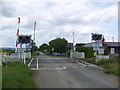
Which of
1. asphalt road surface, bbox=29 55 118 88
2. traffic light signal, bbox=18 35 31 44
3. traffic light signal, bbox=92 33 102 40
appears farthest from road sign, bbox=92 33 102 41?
asphalt road surface, bbox=29 55 118 88

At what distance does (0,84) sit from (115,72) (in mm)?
8367

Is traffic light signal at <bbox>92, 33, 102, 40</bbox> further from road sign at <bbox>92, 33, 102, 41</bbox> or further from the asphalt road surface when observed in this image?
the asphalt road surface

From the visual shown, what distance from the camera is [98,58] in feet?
74.2

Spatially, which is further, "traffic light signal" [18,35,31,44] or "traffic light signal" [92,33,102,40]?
"traffic light signal" [92,33,102,40]

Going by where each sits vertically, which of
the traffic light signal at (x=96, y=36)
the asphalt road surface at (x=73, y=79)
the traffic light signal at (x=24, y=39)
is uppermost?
the traffic light signal at (x=96, y=36)

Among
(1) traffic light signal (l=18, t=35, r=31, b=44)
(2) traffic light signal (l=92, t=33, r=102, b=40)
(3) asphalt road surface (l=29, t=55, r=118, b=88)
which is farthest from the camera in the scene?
(2) traffic light signal (l=92, t=33, r=102, b=40)

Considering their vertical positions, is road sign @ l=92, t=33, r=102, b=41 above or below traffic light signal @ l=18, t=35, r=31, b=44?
above

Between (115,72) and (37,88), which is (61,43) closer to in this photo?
(115,72)

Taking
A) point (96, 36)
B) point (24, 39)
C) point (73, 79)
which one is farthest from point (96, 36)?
point (73, 79)

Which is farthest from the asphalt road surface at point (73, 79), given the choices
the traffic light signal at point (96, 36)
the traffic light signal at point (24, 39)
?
the traffic light signal at point (96, 36)

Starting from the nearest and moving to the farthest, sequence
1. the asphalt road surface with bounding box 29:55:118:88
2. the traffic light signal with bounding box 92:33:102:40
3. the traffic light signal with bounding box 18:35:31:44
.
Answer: the asphalt road surface with bounding box 29:55:118:88, the traffic light signal with bounding box 18:35:31:44, the traffic light signal with bounding box 92:33:102:40

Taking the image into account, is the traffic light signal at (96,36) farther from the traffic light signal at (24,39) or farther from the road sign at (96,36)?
the traffic light signal at (24,39)

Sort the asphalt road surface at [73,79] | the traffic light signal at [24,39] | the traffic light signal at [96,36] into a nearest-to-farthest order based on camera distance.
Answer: the asphalt road surface at [73,79]
the traffic light signal at [24,39]
the traffic light signal at [96,36]

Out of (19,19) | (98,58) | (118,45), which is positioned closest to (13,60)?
(19,19)
